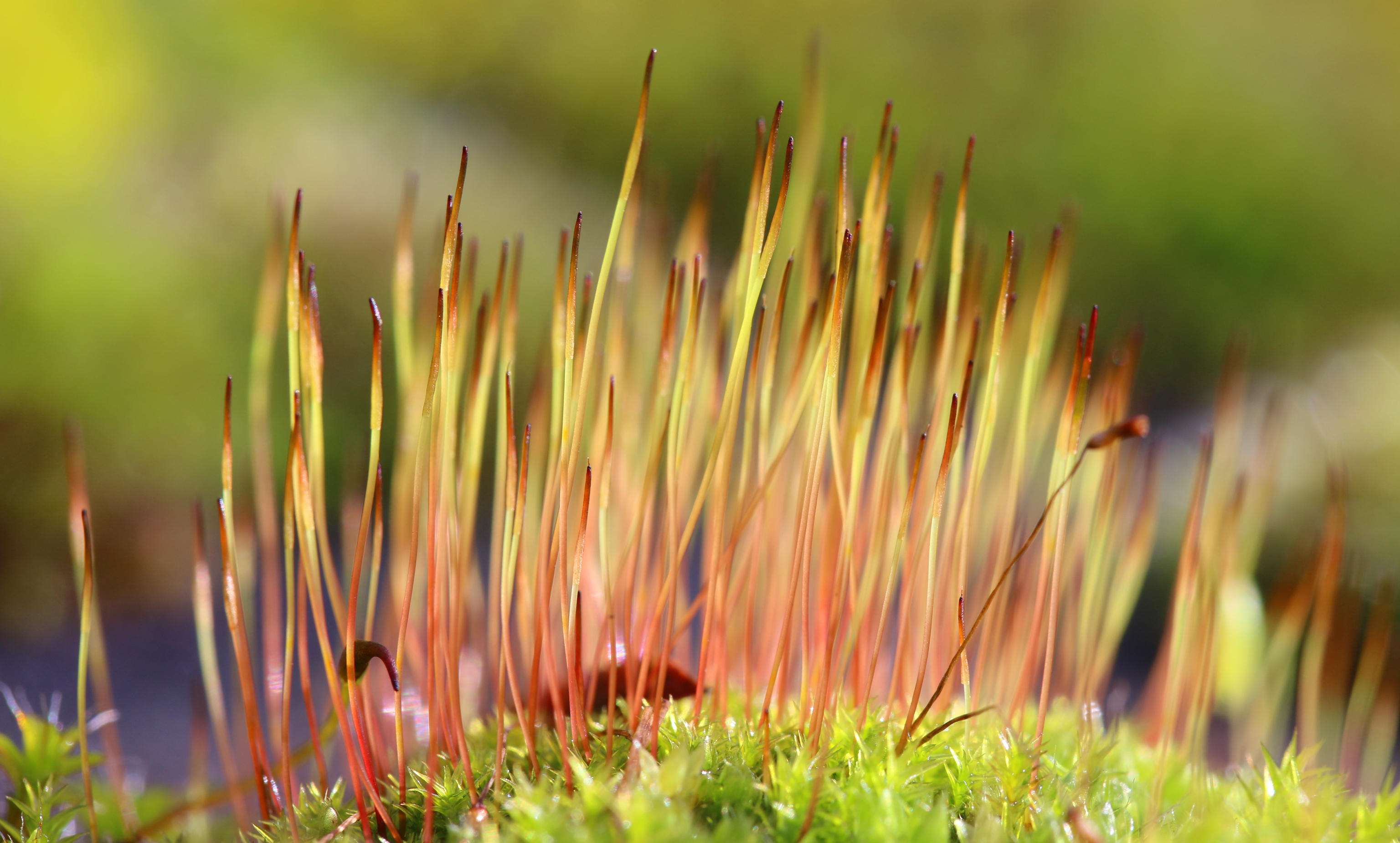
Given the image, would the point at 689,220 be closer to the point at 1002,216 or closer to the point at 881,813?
the point at 881,813

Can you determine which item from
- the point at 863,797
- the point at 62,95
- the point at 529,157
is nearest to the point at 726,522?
the point at 863,797

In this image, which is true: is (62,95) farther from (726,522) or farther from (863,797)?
(863,797)

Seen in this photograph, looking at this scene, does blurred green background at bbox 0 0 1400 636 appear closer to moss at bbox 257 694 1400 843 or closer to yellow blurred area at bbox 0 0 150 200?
yellow blurred area at bbox 0 0 150 200

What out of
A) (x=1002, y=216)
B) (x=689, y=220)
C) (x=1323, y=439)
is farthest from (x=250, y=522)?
(x=1002, y=216)

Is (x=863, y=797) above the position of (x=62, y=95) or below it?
below

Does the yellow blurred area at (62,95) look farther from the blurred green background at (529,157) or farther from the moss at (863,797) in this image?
the moss at (863,797)

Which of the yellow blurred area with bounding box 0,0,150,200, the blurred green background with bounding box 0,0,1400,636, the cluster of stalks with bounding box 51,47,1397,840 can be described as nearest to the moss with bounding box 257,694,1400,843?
the cluster of stalks with bounding box 51,47,1397,840
